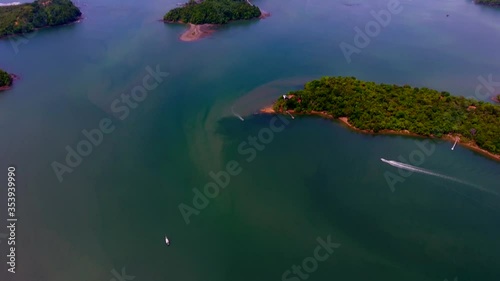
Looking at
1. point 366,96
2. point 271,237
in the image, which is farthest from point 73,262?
point 366,96

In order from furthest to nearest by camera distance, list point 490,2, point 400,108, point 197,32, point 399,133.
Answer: point 490,2
point 197,32
point 400,108
point 399,133

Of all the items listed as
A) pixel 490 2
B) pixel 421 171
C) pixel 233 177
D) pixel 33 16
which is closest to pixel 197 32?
pixel 33 16

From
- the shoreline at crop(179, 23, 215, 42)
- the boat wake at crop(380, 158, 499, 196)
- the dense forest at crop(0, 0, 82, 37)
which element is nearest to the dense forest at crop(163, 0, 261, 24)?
the shoreline at crop(179, 23, 215, 42)

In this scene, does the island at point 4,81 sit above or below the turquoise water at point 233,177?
above

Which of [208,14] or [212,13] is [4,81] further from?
[212,13]

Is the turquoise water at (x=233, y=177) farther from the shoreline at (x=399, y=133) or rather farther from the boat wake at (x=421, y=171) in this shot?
the shoreline at (x=399, y=133)

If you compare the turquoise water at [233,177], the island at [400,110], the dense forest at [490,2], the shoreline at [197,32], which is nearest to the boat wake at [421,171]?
the turquoise water at [233,177]
